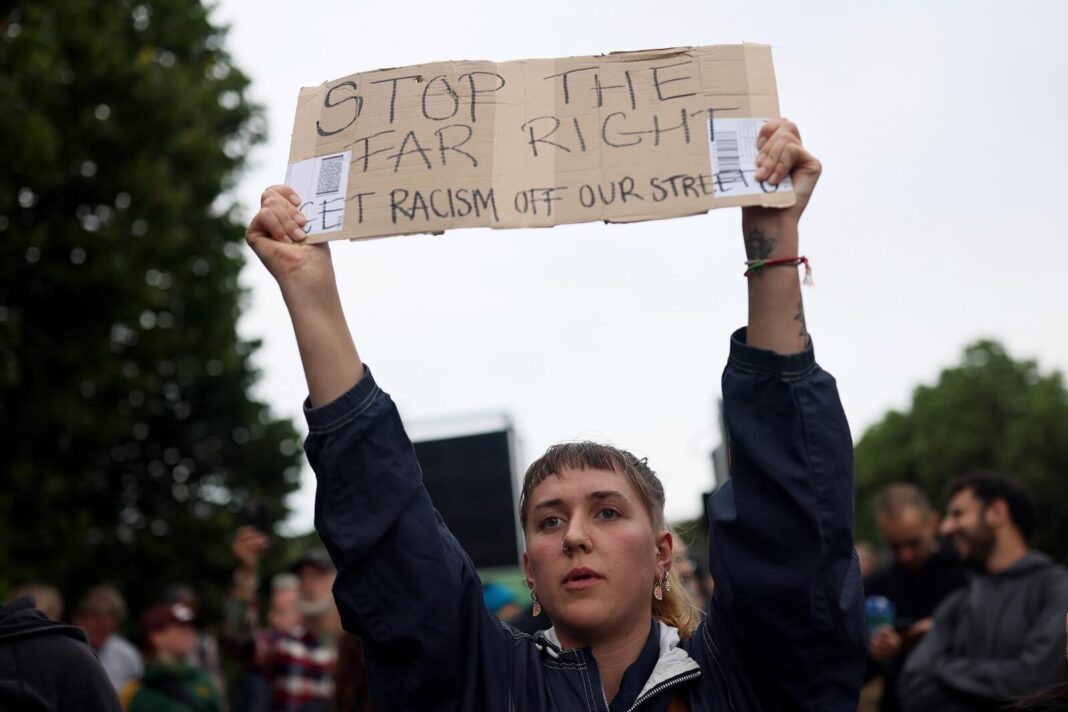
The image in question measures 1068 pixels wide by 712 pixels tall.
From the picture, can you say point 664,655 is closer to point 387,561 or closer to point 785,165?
point 387,561

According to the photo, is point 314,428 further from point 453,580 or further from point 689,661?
point 689,661

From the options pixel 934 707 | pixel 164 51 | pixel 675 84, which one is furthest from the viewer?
pixel 164 51

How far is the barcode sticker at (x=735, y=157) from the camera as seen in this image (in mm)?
2586

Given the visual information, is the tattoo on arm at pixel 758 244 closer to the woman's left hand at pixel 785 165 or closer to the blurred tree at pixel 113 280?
the woman's left hand at pixel 785 165

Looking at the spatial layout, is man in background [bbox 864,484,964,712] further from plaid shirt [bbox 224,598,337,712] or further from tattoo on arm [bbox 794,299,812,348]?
tattoo on arm [bbox 794,299,812,348]

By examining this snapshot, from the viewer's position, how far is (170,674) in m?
6.62

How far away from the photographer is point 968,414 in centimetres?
5888

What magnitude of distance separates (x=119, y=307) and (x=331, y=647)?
9131mm

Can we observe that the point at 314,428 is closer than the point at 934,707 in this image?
Yes

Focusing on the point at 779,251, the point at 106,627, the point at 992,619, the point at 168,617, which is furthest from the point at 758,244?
the point at 106,627

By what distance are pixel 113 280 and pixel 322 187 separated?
13.0 m

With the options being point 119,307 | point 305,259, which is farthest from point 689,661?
point 119,307

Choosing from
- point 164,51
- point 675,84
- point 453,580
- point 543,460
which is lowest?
point 453,580

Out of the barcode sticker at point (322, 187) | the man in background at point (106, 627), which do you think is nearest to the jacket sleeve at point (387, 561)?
the barcode sticker at point (322, 187)
